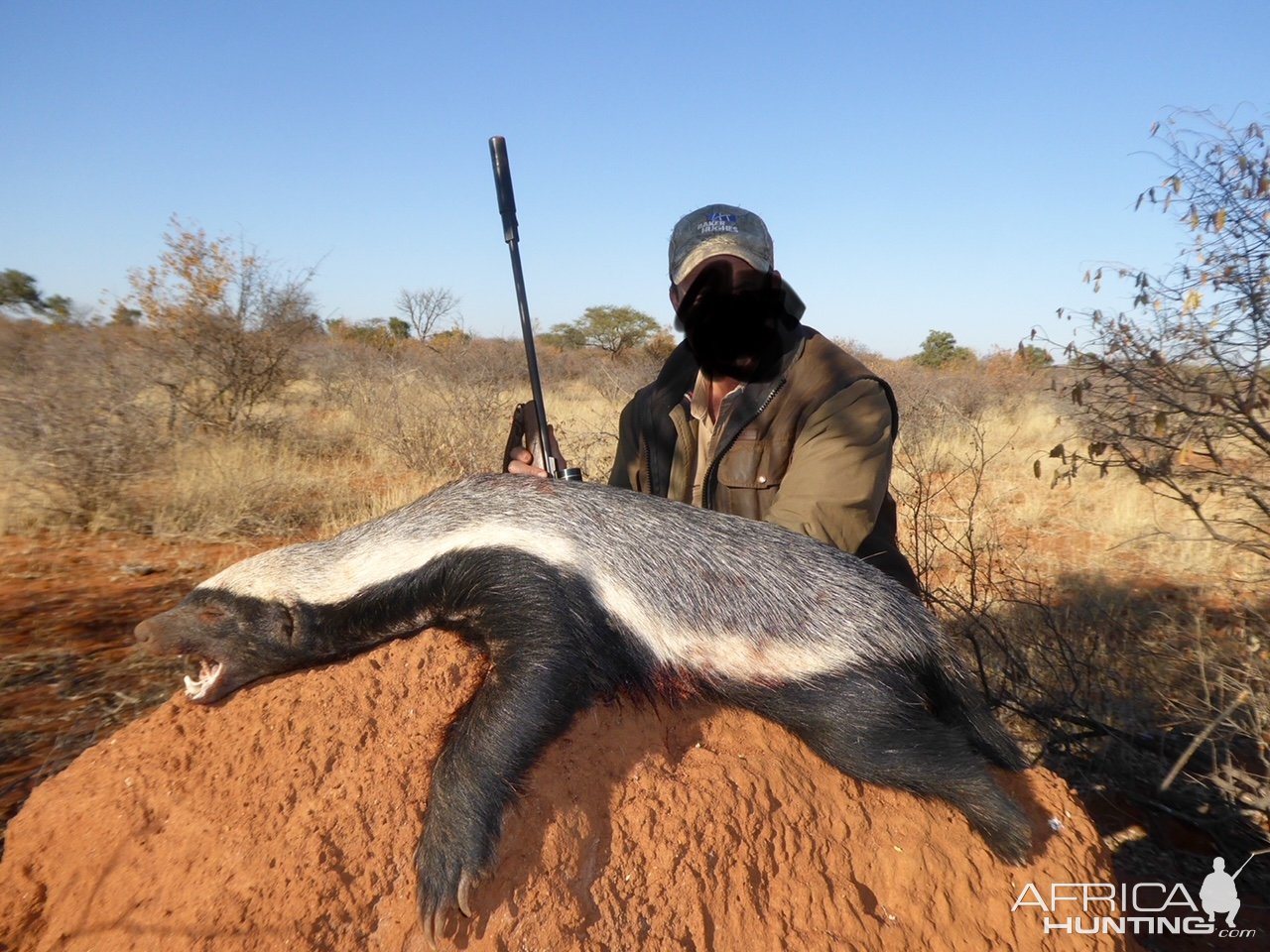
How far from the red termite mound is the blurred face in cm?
150

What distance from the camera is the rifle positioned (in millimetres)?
3275

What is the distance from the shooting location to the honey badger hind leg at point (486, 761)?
66.8 inches

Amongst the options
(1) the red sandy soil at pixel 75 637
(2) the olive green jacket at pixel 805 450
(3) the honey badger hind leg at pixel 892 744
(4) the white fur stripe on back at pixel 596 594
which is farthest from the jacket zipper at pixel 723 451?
(1) the red sandy soil at pixel 75 637

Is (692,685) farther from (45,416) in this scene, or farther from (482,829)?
(45,416)

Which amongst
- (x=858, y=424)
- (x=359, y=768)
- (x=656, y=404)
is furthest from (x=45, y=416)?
(x=858, y=424)

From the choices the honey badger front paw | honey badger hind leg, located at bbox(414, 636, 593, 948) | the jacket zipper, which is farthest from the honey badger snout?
the jacket zipper

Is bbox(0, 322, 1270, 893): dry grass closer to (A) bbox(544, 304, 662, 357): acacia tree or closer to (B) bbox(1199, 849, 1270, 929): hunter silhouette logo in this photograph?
(B) bbox(1199, 849, 1270, 929): hunter silhouette logo

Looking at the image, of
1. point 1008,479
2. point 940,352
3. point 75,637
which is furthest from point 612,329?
point 75,637

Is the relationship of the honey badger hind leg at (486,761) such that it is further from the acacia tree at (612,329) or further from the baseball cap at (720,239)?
the acacia tree at (612,329)

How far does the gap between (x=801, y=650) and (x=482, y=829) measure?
40.4 inches

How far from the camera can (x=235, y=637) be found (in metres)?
2.34

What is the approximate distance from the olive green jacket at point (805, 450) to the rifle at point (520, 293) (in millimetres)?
529

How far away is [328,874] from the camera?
1.66m

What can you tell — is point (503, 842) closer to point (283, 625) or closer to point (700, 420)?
point (283, 625)
